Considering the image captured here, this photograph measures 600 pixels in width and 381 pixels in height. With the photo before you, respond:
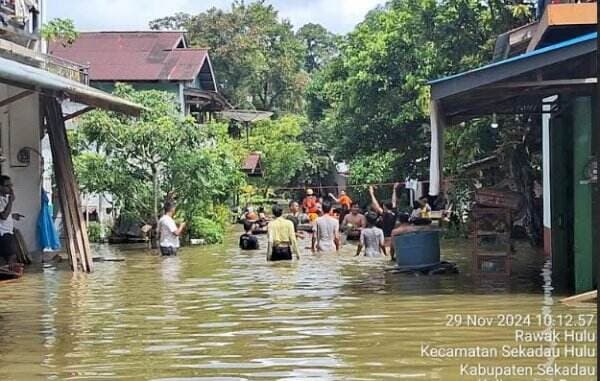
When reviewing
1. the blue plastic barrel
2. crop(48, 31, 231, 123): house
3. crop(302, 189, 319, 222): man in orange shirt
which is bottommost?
the blue plastic barrel

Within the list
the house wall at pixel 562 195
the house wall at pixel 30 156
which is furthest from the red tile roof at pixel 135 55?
the house wall at pixel 562 195

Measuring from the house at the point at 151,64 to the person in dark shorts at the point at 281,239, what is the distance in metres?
18.4

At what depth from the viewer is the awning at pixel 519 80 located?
35.1 feet

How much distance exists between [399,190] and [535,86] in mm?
25305

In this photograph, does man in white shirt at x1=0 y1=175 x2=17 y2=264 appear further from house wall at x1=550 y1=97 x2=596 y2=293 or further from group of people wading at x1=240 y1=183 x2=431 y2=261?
house wall at x1=550 y1=97 x2=596 y2=293

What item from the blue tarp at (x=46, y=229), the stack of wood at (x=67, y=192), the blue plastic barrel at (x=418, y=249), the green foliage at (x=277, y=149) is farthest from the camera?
the green foliage at (x=277, y=149)

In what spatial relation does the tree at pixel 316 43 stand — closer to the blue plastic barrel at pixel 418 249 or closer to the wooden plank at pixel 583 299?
the blue plastic barrel at pixel 418 249

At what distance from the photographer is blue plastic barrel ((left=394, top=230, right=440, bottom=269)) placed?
14.7 meters

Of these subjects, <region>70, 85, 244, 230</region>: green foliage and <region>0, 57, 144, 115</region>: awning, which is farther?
<region>70, 85, 244, 230</region>: green foliage

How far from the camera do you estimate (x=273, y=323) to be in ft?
32.7

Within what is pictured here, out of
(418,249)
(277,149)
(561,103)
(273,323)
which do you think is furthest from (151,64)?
(273,323)

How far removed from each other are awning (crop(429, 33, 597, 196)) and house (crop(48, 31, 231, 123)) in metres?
24.2

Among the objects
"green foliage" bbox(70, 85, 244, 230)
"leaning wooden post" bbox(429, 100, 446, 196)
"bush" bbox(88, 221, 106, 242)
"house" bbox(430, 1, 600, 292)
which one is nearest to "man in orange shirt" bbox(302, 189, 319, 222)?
"green foliage" bbox(70, 85, 244, 230)

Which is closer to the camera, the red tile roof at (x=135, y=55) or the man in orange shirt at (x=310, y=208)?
the man in orange shirt at (x=310, y=208)
